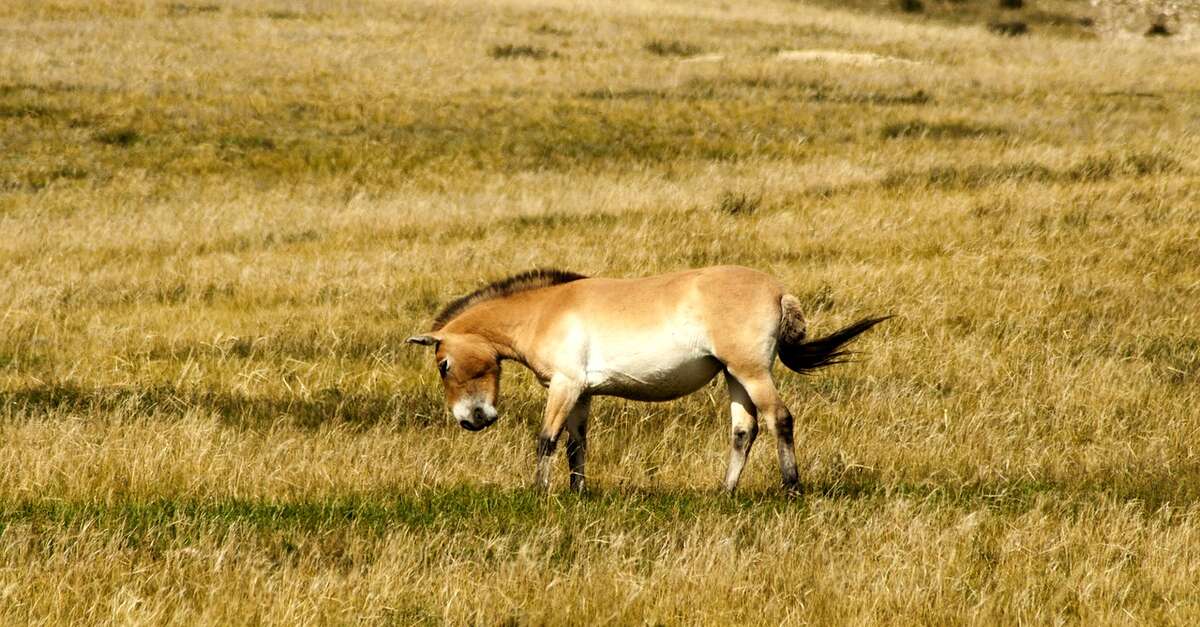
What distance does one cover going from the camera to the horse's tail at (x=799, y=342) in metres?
7.72

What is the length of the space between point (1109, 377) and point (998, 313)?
2512 mm

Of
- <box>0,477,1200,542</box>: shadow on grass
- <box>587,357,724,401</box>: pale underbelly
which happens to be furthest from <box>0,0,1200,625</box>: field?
<box>587,357,724,401</box>: pale underbelly

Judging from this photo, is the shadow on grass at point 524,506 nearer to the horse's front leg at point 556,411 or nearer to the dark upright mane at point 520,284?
the horse's front leg at point 556,411

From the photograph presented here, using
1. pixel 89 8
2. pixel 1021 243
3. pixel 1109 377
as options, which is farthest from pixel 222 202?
pixel 89 8

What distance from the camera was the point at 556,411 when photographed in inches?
301

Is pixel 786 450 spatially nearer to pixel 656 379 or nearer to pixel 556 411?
pixel 656 379

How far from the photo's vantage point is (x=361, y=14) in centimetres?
4491

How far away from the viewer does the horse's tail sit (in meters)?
7.72

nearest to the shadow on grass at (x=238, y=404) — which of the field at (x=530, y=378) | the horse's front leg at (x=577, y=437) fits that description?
the field at (x=530, y=378)

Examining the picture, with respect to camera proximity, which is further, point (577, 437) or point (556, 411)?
point (577, 437)

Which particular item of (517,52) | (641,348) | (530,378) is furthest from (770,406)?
(517,52)

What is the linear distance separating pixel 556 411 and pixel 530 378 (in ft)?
11.2

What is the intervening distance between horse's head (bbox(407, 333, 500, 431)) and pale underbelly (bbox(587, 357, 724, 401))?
2.18 feet

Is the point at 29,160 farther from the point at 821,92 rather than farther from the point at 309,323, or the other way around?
the point at 821,92
